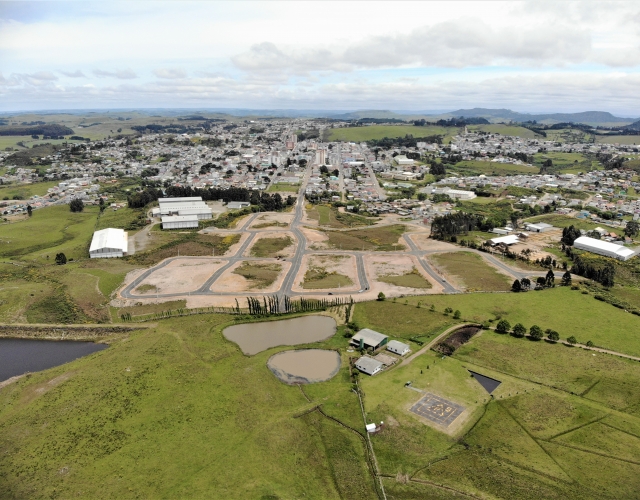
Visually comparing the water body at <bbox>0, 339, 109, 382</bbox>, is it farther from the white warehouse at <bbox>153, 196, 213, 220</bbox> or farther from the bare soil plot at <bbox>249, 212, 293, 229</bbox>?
the white warehouse at <bbox>153, 196, 213, 220</bbox>

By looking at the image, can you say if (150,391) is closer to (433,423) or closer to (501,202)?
(433,423)

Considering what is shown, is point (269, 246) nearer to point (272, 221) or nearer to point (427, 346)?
point (272, 221)

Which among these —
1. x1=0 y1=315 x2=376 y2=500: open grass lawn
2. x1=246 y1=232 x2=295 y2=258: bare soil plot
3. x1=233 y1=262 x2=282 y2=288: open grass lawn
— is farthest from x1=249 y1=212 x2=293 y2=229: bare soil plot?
x1=0 y1=315 x2=376 y2=500: open grass lawn

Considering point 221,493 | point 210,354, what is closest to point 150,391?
point 210,354

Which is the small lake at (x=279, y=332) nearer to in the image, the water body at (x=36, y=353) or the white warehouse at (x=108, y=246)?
the water body at (x=36, y=353)

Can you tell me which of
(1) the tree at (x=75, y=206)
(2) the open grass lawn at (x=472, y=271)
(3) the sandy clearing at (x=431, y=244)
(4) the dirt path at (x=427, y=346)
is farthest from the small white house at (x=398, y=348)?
(1) the tree at (x=75, y=206)

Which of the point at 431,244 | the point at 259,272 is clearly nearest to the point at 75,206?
the point at 259,272
